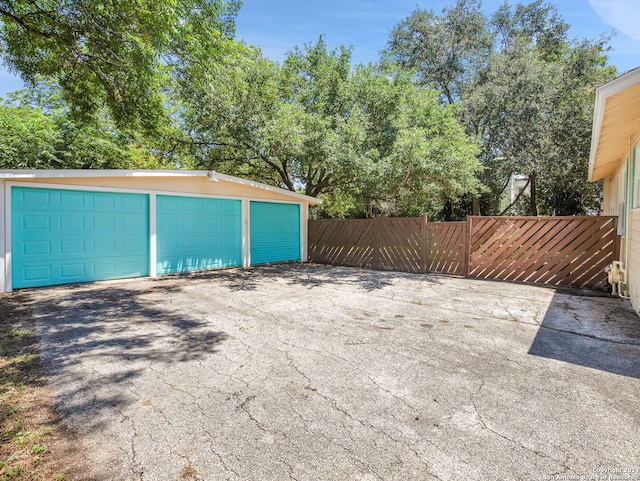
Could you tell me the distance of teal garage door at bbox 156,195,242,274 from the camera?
8773 mm

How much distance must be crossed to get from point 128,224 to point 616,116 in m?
9.12

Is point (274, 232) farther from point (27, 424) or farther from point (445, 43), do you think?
point (445, 43)

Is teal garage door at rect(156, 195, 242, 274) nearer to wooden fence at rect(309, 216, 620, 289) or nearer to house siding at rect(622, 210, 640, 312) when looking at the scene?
wooden fence at rect(309, 216, 620, 289)

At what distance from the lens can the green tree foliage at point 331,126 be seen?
9.09m

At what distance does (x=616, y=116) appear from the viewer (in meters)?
4.65

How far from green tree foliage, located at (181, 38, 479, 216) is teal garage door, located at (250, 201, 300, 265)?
1.65 meters

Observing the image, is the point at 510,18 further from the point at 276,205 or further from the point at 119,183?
the point at 119,183

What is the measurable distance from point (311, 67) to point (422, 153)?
6.16 m

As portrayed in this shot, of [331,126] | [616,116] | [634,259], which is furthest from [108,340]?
[331,126]

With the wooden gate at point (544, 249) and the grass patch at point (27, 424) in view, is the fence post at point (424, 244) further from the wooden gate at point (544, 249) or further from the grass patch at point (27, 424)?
the grass patch at point (27, 424)

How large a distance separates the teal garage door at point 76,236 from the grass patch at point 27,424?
379 cm

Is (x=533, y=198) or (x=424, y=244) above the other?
(x=533, y=198)

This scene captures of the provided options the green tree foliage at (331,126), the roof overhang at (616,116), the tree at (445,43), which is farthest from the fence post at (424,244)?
the tree at (445,43)

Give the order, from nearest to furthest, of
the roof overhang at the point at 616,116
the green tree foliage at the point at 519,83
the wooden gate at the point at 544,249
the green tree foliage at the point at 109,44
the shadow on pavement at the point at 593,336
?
the shadow on pavement at the point at 593,336 < the roof overhang at the point at 616,116 < the green tree foliage at the point at 109,44 < the wooden gate at the point at 544,249 < the green tree foliage at the point at 519,83
